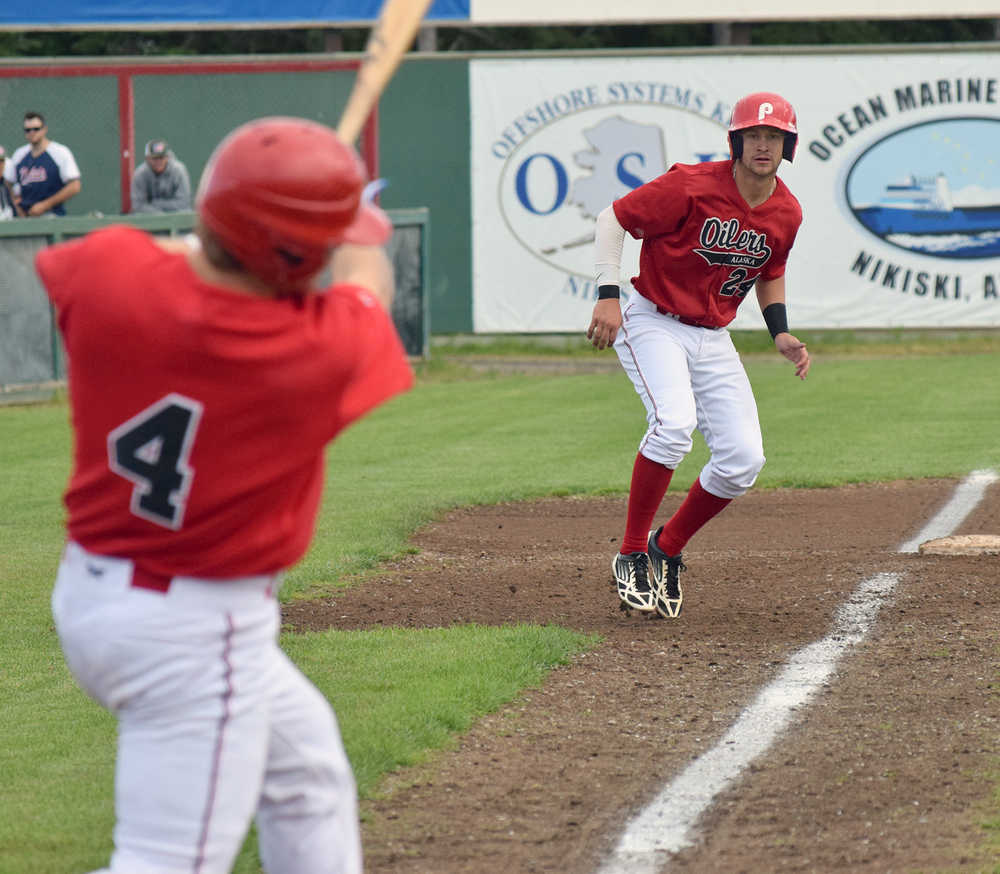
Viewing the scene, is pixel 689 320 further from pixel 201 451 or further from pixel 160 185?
pixel 160 185

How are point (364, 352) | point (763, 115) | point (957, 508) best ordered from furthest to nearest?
point (957, 508)
point (763, 115)
point (364, 352)

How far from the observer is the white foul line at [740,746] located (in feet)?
13.1

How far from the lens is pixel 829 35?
25.9 m

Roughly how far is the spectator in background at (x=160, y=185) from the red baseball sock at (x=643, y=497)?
10703 millimetres

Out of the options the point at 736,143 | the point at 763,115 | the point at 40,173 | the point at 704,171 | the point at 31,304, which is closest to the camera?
the point at 763,115

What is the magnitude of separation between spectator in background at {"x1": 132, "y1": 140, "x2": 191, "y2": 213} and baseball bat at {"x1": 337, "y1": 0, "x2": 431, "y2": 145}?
44.0 ft

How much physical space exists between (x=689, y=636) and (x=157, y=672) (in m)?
3.96

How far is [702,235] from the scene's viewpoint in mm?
6562

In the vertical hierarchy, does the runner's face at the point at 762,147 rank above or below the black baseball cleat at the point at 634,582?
above

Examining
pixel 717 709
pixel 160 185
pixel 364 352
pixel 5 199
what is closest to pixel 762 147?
pixel 717 709

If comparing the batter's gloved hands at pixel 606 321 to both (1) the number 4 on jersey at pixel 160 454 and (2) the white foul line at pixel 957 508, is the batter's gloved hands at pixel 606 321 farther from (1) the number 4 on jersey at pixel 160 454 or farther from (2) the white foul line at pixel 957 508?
(1) the number 4 on jersey at pixel 160 454

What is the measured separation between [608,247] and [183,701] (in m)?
4.33

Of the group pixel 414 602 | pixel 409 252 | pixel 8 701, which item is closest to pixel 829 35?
pixel 409 252

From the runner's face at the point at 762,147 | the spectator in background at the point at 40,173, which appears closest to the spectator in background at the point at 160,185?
the spectator in background at the point at 40,173
